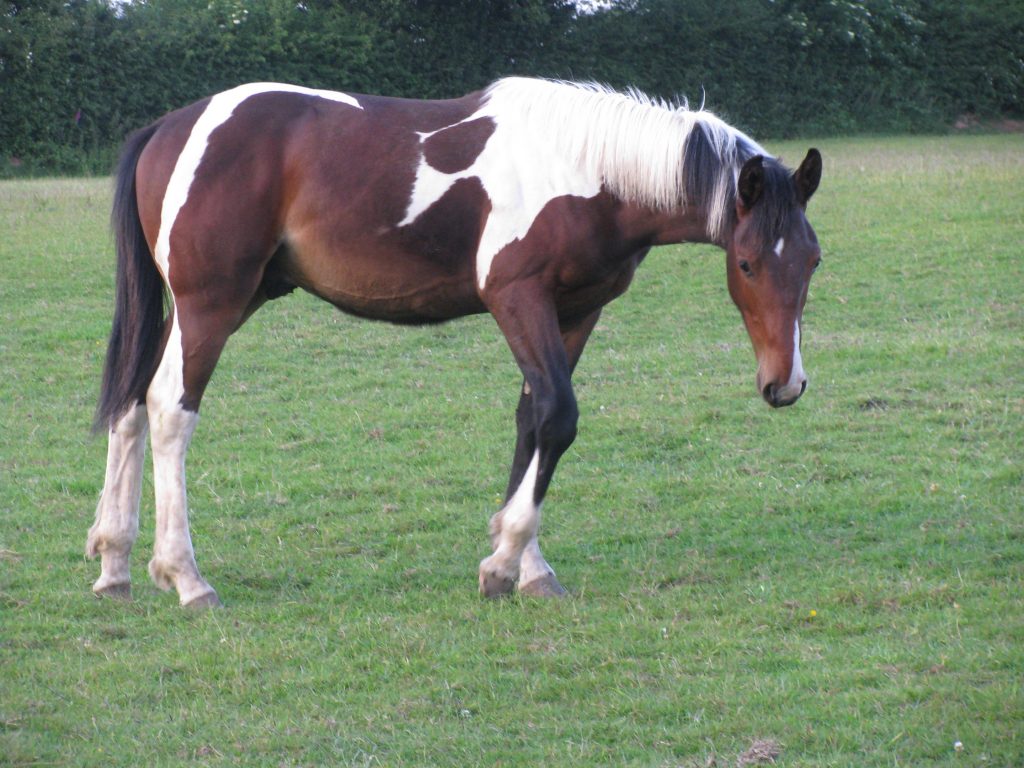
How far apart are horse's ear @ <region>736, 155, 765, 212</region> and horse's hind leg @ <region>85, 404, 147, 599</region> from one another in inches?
103

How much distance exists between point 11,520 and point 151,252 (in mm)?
1780

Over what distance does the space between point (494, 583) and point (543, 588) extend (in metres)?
0.21

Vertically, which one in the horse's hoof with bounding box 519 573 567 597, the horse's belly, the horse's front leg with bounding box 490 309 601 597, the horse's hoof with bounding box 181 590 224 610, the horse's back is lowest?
the horse's hoof with bounding box 181 590 224 610

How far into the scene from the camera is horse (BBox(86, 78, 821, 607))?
480 centimetres

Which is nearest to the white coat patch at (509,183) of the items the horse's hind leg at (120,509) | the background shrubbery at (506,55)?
the horse's hind leg at (120,509)

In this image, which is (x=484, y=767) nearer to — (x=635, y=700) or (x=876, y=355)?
(x=635, y=700)

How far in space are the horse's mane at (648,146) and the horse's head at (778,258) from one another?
16cm

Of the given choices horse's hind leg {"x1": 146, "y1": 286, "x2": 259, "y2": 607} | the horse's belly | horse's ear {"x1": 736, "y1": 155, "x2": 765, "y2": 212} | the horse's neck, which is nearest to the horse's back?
the horse's belly

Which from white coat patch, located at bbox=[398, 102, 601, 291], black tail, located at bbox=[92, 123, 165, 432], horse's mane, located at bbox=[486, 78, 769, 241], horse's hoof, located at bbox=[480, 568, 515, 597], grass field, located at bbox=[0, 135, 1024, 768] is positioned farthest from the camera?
black tail, located at bbox=[92, 123, 165, 432]

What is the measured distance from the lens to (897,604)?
4715mm

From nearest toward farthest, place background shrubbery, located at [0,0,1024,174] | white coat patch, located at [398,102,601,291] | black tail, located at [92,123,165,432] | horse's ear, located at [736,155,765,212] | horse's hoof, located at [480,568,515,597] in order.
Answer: horse's ear, located at [736,155,765,212] → white coat patch, located at [398,102,601,291] → horse's hoof, located at [480,568,515,597] → black tail, located at [92,123,165,432] → background shrubbery, located at [0,0,1024,174]

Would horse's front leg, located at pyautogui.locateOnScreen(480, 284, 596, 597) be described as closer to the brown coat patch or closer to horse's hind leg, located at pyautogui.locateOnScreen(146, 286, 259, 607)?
the brown coat patch

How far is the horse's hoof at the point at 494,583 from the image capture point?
16.3ft

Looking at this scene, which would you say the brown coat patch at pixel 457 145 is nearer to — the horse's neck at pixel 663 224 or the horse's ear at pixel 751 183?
the horse's neck at pixel 663 224
